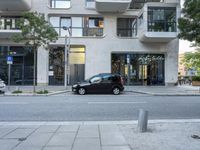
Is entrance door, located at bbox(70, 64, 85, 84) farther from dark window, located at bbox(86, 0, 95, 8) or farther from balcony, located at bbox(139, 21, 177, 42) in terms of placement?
balcony, located at bbox(139, 21, 177, 42)

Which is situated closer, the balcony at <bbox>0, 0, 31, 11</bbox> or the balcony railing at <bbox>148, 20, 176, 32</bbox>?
the balcony at <bbox>0, 0, 31, 11</bbox>

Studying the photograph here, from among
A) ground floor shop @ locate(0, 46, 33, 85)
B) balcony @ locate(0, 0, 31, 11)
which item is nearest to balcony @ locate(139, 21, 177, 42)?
balcony @ locate(0, 0, 31, 11)

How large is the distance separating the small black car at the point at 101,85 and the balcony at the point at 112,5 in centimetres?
1000

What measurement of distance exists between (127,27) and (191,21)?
2544cm

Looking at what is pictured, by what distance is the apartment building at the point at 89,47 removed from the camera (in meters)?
33.4

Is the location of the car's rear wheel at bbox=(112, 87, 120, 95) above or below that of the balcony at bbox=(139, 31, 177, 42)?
below

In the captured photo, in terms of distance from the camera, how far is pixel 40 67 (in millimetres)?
33250

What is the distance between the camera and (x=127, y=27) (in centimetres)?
3481

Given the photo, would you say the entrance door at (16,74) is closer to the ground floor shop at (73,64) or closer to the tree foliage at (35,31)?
→ the ground floor shop at (73,64)

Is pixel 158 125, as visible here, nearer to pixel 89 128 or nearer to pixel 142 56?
pixel 89 128

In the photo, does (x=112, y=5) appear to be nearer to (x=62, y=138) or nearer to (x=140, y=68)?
(x=140, y=68)

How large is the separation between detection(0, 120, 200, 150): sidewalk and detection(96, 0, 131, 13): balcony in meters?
23.5

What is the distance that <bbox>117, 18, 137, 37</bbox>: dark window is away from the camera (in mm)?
34719

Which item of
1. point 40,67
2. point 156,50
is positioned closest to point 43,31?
point 40,67
